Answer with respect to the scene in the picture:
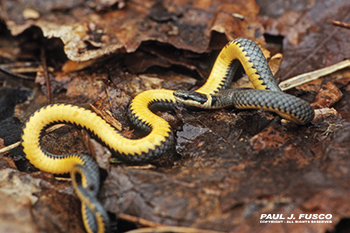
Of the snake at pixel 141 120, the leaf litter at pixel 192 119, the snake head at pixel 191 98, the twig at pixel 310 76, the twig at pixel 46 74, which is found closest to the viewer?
the leaf litter at pixel 192 119

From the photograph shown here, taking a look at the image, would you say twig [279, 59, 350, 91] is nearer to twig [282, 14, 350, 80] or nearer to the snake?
twig [282, 14, 350, 80]

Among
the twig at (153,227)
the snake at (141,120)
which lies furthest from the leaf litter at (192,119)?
the snake at (141,120)

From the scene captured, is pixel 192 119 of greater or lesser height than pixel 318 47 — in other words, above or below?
below

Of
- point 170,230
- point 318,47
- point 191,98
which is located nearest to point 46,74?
point 191,98

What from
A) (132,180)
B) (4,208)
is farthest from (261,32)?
(4,208)

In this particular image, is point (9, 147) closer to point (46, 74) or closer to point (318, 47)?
point (46, 74)

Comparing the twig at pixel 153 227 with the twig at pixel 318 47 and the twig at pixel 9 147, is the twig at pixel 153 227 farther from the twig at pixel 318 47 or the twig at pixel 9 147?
the twig at pixel 318 47

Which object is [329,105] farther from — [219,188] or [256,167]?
[219,188]
